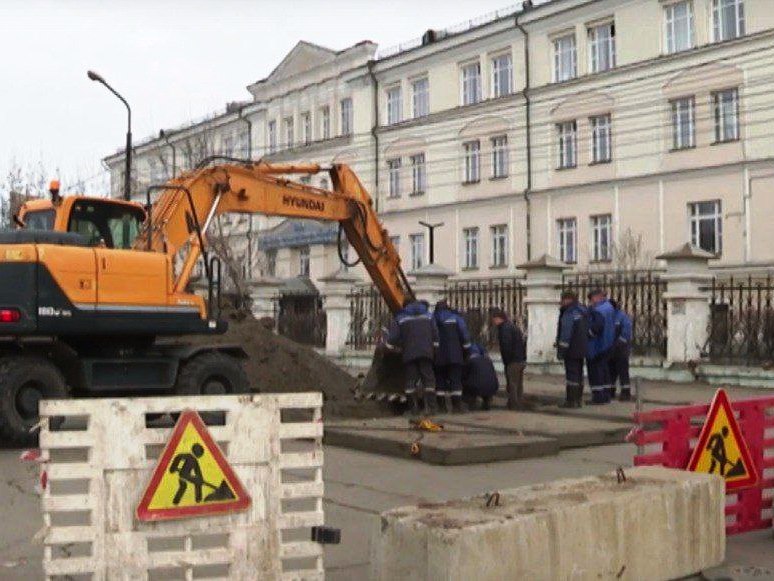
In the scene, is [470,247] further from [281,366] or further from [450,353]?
[450,353]

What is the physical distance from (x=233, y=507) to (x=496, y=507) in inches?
60.9

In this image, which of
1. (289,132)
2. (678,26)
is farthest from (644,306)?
(289,132)

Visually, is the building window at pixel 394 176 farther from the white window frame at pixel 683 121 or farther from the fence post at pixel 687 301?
the fence post at pixel 687 301

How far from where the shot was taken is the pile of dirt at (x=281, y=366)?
→ 17.8 meters

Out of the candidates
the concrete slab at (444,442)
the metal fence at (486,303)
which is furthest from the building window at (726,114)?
the concrete slab at (444,442)

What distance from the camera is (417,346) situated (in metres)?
15.4

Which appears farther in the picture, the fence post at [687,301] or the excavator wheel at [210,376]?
the fence post at [687,301]

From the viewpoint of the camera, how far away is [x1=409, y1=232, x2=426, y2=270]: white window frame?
49.3 metres

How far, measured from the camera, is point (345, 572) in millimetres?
7121

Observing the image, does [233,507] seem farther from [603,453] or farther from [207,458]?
[603,453]

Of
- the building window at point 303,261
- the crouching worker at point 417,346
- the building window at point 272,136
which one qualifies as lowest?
the crouching worker at point 417,346

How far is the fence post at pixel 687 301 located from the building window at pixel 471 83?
1014 inches

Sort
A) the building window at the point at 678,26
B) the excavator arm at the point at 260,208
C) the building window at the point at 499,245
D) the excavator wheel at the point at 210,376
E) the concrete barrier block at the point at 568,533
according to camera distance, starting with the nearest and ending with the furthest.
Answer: the concrete barrier block at the point at 568,533, the excavator wheel at the point at 210,376, the excavator arm at the point at 260,208, the building window at the point at 678,26, the building window at the point at 499,245

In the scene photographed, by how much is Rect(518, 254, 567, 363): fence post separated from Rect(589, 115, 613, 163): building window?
1828 centimetres
